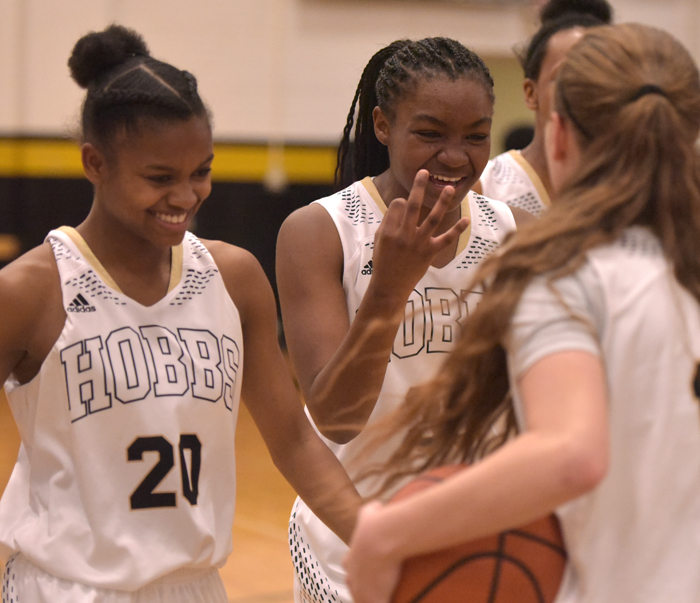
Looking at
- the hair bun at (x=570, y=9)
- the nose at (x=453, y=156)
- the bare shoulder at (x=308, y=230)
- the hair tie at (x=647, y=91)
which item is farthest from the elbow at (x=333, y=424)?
the hair bun at (x=570, y=9)

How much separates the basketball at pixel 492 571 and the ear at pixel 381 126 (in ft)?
4.02

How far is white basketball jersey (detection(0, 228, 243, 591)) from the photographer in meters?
1.88

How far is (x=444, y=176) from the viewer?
2211 mm

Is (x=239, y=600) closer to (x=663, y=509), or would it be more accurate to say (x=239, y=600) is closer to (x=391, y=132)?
(x=391, y=132)

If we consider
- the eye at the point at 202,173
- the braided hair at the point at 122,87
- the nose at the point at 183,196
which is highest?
the braided hair at the point at 122,87

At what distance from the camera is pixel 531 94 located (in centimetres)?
341

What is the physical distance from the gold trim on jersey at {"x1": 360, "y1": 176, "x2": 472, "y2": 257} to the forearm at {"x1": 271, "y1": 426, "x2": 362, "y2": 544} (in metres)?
0.56

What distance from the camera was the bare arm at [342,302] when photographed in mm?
1939

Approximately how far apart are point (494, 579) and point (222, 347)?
34.0 inches

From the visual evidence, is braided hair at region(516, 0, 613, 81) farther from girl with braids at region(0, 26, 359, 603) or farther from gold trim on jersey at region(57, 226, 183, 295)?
gold trim on jersey at region(57, 226, 183, 295)

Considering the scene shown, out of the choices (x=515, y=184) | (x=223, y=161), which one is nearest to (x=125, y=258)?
(x=515, y=184)

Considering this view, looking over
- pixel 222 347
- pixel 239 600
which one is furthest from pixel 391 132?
pixel 239 600

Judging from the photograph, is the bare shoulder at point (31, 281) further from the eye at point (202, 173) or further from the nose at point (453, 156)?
the nose at point (453, 156)

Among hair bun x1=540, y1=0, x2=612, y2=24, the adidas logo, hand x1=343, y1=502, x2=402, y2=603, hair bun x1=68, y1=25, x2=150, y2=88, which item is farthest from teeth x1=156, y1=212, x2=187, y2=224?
hair bun x1=540, y1=0, x2=612, y2=24
